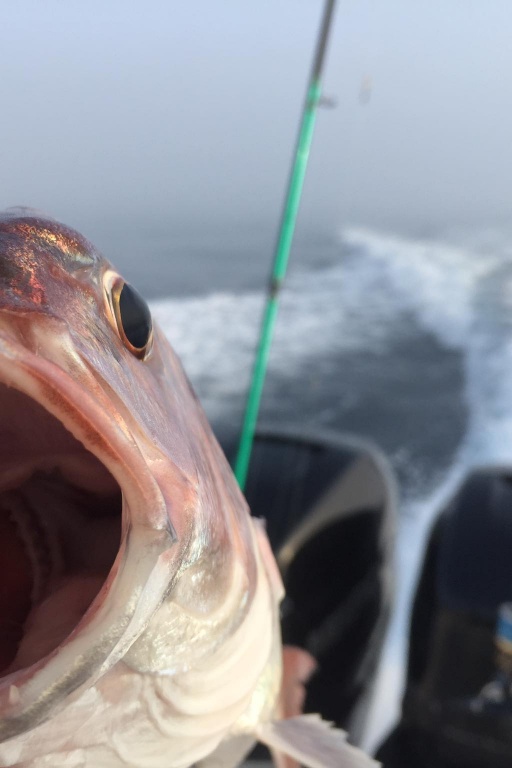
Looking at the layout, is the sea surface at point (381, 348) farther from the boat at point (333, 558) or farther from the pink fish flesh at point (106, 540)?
the pink fish flesh at point (106, 540)

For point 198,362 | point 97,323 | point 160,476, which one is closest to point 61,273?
point 97,323

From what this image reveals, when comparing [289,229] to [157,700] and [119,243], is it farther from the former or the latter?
[119,243]

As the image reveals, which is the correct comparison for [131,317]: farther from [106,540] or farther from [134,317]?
[106,540]

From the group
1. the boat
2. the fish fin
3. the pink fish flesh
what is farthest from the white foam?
the pink fish flesh

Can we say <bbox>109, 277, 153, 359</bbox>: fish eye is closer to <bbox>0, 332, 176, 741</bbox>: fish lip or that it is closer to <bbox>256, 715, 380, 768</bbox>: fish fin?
<bbox>0, 332, 176, 741</bbox>: fish lip

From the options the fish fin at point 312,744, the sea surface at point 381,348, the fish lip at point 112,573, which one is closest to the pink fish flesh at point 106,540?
the fish lip at point 112,573

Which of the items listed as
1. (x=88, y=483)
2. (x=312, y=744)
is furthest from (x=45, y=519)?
(x=312, y=744)
